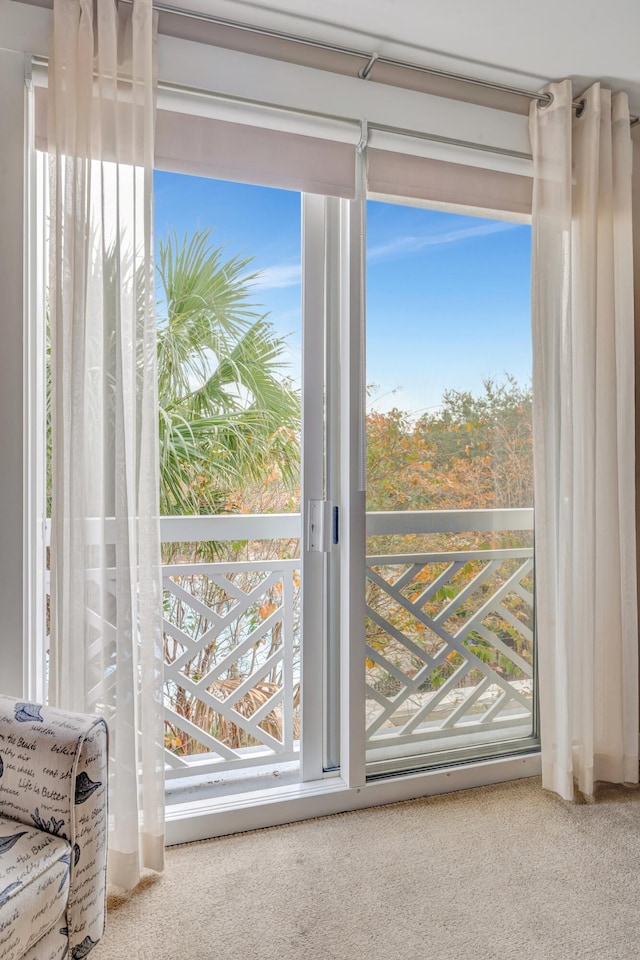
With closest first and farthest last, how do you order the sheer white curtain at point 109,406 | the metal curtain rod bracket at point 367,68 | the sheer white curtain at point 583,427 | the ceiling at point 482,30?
the sheer white curtain at point 109,406 < the ceiling at point 482,30 < the metal curtain rod bracket at point 367,68 < the sheer white curtain at point 583,427

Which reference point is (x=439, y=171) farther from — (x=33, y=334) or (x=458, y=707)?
(x=458, y=707)

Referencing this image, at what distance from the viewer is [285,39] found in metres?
2.01

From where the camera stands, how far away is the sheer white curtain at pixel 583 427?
7.39 feet

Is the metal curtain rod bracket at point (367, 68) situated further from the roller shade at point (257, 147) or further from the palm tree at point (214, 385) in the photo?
→ the palm tree at point (214, 385)

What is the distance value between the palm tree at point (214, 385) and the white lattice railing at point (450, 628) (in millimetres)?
565

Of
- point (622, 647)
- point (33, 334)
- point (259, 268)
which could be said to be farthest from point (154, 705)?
point (622, 647)

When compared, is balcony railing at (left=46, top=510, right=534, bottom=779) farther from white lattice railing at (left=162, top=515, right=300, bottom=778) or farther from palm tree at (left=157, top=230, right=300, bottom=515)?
palm tree at (left=157, top=230, right=300, bottom=515)

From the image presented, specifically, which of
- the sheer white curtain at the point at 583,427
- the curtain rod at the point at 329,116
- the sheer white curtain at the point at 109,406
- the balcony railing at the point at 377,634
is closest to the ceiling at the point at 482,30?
the sheer white curtain at the point at 583,427

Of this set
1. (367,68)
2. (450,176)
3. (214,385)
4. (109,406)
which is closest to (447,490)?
(214,385)

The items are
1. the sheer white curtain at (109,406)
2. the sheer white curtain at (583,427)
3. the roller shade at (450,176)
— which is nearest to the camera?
the sheer white curtain at (109,406)

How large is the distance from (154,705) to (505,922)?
1.12 m

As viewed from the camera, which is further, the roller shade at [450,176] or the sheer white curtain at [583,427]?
the sheer white curtain at [583,427]

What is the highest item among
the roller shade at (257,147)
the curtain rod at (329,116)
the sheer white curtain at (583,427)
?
the curtain rod at (329,116)

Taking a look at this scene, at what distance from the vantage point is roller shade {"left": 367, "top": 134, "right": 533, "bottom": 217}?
2152 millimetres
